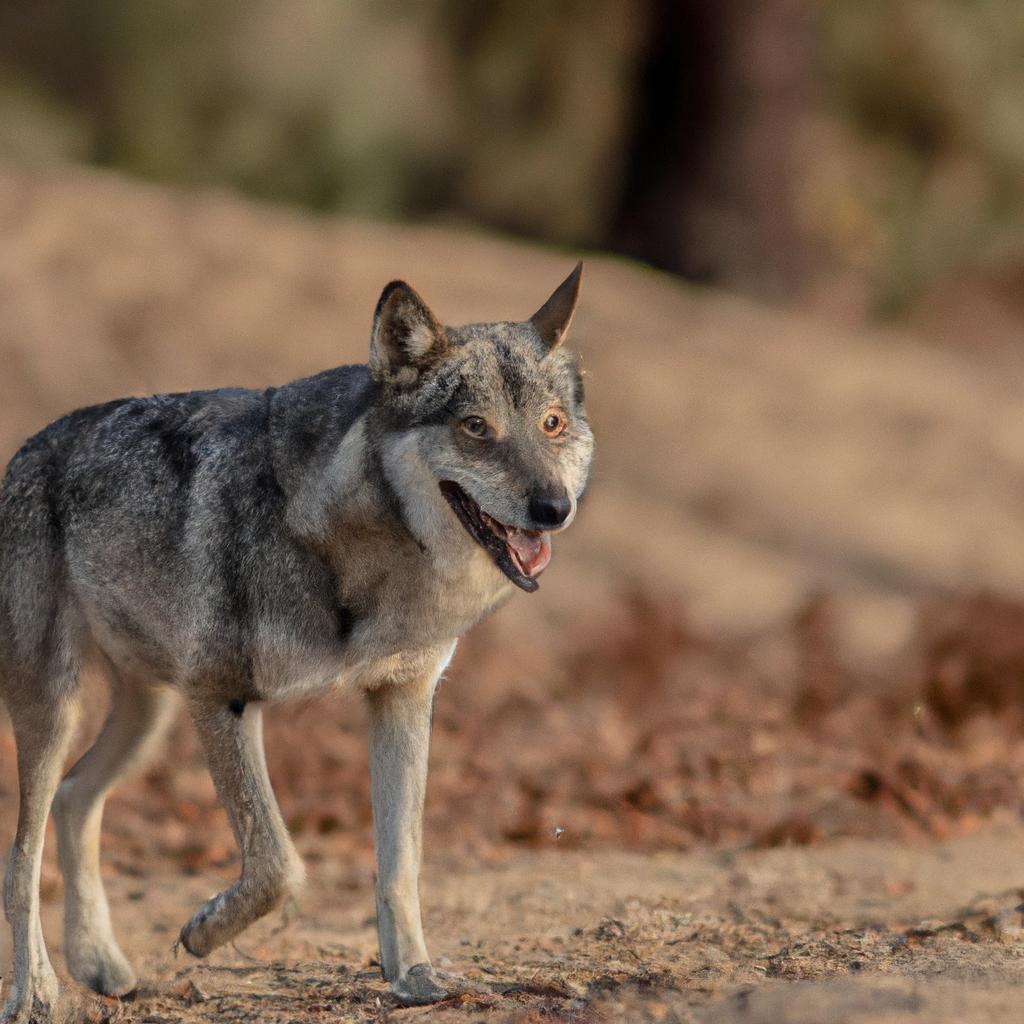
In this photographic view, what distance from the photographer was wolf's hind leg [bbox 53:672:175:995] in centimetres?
655

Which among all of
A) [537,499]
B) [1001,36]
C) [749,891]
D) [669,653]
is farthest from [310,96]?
[537,499]

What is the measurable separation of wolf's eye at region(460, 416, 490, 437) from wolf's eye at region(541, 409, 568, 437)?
8.4 inches

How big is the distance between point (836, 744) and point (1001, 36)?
66.4ft

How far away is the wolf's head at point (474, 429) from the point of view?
5367 millimetres

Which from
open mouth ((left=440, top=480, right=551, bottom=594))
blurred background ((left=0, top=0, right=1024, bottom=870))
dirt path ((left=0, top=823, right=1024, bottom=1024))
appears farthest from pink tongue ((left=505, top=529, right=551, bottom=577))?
blurred background ((left=0, top=0, right=1024, bottom=870))

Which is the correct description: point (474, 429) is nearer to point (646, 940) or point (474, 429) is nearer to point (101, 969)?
point (646, 940)

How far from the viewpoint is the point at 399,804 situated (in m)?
6.10

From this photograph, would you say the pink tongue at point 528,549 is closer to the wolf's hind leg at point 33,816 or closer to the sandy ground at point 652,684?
the sandy ground at point 652,684

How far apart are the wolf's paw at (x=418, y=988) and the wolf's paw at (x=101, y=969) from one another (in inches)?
49.0

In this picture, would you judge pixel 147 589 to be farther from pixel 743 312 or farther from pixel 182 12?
pixel 182 12

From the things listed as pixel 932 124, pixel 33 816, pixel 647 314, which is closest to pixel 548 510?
pixel 33 816

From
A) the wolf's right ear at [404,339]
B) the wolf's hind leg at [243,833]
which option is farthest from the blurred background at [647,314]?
the wolf's right ear at [404,339]

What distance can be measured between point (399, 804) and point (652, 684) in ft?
17.7

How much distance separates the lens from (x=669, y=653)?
1186 cm
